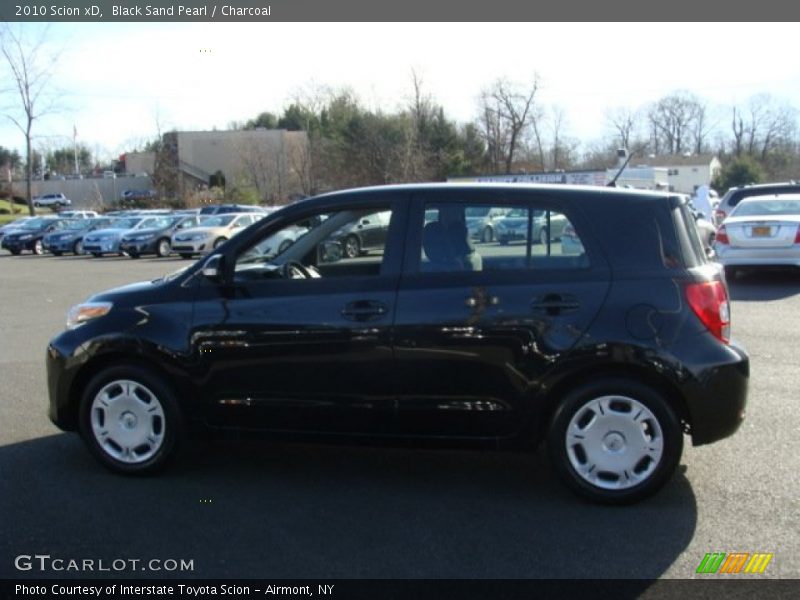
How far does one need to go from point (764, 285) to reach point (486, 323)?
37.8ft

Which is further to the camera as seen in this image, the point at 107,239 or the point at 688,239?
the point at 107,239

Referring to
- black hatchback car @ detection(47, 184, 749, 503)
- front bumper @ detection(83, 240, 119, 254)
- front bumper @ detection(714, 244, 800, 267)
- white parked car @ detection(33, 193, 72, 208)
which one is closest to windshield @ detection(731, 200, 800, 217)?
front bumper @ detection(714, 244, 800, 267)

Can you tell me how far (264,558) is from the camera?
14.0 ft

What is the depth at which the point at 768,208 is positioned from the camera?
1544cm

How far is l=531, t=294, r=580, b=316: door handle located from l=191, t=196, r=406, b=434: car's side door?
837 millimetres

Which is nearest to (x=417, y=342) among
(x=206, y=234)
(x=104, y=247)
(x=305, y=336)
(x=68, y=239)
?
(x=305, y=336)

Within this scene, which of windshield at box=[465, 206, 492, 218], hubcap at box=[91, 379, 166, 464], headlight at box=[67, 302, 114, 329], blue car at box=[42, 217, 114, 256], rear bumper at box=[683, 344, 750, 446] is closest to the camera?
rear bumper at box=[683, 344, 750, 446]

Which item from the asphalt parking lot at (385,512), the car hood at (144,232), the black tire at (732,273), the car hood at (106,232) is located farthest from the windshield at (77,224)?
the asphalt parking lot at (385,512)

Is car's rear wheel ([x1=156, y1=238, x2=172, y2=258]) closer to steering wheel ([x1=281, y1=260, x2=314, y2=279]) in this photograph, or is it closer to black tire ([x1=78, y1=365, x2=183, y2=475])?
black tire ([x1=78, y1=365, x2=183, y2=475])

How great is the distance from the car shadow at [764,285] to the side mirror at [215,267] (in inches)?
395

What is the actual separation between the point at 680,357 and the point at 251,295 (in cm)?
253

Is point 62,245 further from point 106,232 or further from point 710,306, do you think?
point 710,306

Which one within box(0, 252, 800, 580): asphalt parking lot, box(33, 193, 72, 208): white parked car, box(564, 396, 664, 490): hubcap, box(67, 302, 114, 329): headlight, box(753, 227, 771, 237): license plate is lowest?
box(0, 252, 800, 580): asphalt parking lot

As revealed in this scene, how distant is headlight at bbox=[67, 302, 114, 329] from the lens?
5547mm
